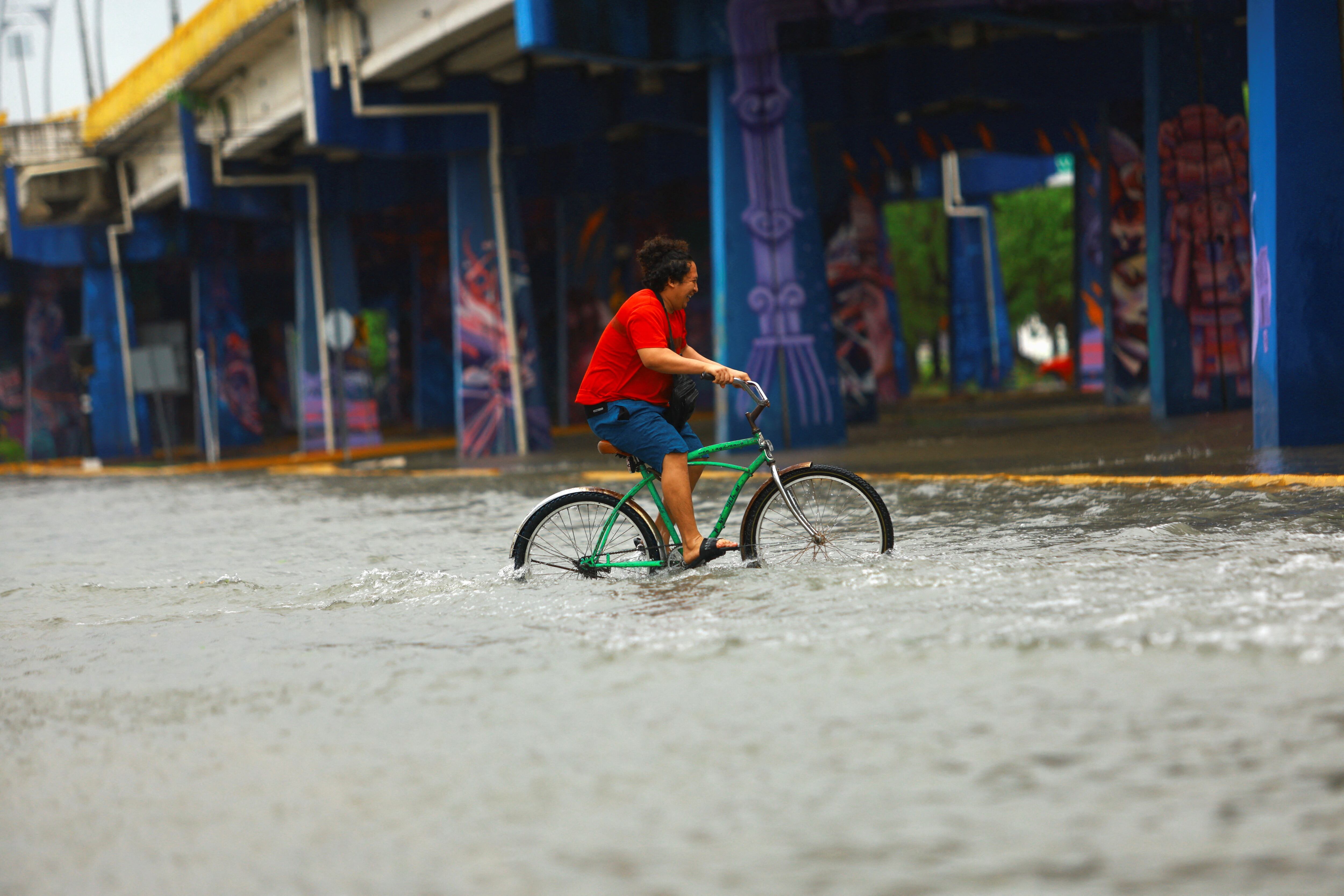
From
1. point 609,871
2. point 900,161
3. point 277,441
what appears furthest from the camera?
point 277,441

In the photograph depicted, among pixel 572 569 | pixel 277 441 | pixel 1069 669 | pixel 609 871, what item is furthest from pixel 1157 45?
pixel 277 441

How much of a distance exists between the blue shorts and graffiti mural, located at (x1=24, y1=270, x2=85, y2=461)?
46.7 m

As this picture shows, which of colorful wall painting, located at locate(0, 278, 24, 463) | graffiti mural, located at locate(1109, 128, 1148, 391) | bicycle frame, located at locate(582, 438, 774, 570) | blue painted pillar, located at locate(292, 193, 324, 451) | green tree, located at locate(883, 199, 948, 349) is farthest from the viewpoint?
colorful wall painting, located at locate(0, 278, 24, 463)

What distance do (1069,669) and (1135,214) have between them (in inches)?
776

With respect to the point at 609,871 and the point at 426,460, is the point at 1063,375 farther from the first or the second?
the point at 609,871

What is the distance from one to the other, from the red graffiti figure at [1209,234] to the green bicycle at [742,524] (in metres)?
13.5

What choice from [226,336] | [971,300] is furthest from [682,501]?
[971,300]

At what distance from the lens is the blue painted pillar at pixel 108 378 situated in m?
42.1

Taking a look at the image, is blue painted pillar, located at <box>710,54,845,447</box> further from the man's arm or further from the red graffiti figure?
the man's arm

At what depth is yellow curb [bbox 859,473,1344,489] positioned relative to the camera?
10.0 metres

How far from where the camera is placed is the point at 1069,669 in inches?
198

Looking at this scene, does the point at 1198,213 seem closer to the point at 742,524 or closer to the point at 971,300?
the point at 742,524

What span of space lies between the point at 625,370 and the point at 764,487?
953mm

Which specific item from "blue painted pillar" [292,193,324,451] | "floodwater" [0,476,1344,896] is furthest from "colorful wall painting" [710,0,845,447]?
"blue painted pillar" [292,193,324,451]
